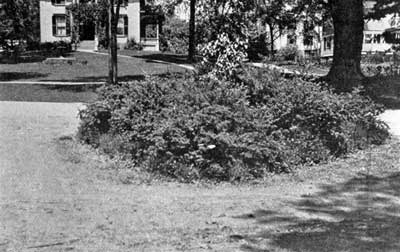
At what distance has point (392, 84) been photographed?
16.4 m

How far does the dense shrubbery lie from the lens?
24.4 feet

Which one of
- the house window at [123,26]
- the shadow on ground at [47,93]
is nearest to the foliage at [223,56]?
the shadow on ground at [47,93]

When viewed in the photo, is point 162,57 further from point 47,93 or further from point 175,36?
point 47,93

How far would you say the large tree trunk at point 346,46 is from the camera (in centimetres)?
1344

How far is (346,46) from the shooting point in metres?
14.0

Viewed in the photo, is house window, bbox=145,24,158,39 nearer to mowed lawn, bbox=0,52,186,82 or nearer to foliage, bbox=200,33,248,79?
mowed lawn, bbox=0,52,186,82

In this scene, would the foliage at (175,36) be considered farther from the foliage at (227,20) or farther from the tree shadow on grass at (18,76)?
the foliage at (227,20)

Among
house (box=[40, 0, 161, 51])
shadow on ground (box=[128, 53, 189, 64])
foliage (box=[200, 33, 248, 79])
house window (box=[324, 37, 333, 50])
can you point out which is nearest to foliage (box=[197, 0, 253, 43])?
foliage (box=[200, 33, 248, 79])

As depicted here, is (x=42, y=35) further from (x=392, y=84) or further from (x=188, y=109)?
(x=188, y=109)

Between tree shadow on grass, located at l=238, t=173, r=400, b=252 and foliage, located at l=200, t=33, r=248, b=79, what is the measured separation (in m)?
3.65

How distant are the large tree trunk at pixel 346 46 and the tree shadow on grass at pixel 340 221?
6770mm

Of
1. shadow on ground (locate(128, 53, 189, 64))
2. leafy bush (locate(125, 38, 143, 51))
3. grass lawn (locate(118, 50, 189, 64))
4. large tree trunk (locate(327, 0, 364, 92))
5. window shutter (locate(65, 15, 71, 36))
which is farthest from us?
leafy bush (locate(125, 38, 143, 51))

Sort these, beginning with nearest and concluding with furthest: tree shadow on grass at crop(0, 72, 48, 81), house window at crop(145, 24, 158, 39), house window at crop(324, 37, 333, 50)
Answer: tree shadow on grass at crop(0, 72, 48, 81)
house window at crop(145, 24, 158, 39)
house window at crop(324, 37, 333, 50)

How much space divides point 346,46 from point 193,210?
944 cm
